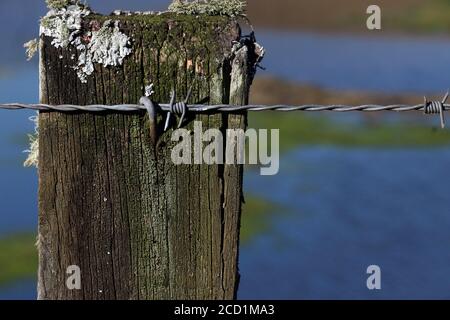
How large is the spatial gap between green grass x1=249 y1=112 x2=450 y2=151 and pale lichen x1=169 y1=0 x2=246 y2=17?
909 centimetres

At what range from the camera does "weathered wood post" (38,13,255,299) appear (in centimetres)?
262

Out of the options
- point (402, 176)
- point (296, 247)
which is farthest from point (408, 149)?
point (296, 247)

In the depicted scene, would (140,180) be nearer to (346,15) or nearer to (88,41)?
(88,41)

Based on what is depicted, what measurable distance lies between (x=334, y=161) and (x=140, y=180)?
886cm

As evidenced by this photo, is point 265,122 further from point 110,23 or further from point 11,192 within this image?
point 110,23

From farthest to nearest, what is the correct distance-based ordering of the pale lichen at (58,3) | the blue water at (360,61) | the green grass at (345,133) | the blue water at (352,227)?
the blue water at (360,61)
the green grass at (345,133)
the blue water at (352,227)
the pale lichen at (58,3)

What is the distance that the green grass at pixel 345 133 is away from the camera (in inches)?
476

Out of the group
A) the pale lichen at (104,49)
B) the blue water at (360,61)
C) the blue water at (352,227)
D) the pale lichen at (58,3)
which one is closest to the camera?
the pale lichen at (104,49)

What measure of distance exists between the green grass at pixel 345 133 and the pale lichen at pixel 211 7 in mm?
9093

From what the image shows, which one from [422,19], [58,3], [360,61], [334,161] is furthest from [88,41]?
[422,19]

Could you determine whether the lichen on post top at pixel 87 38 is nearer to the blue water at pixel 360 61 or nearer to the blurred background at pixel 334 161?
the blurred background at pixel 334 161

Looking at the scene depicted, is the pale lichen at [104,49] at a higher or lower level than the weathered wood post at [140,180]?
higher

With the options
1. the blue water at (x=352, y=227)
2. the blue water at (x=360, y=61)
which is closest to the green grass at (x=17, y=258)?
the blue water at (x=352, y=227)

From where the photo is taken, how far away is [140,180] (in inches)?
106
